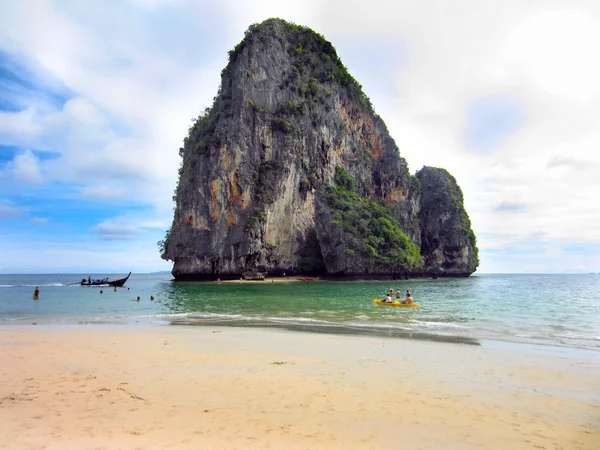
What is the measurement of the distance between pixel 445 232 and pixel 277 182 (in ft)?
142

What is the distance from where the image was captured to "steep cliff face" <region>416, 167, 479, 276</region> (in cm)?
8119

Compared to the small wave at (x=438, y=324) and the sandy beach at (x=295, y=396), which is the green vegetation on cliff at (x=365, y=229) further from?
the sandy beach at (x=295, y=396)

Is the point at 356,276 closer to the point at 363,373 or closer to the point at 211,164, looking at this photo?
the point at 211,164

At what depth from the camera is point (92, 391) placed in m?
6.38

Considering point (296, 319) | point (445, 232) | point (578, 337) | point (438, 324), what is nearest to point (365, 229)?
point (445, 232)

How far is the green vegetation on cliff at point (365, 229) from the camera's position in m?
58.0

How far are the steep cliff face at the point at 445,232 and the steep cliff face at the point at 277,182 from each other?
15.7 metres

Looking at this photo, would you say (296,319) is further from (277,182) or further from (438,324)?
(277,182)

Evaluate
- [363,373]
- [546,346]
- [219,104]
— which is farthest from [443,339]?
[219,104]

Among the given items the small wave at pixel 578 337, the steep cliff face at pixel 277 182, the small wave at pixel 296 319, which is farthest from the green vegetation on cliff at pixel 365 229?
the small wave at pixel 578 337

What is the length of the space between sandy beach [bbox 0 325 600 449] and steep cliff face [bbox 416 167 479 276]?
73.0 m

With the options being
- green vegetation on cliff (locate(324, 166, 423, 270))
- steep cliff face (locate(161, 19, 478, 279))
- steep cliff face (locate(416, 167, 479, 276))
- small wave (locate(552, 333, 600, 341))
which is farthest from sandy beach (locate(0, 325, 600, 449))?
steep cliff face (locate(416, 167, 479, 276))

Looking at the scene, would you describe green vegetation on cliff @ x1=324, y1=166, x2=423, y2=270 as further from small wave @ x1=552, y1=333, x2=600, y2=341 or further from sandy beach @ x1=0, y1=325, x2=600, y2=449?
sandy beach @ x1=0, y1=325, x2=600, y2=449

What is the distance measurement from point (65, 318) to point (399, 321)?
15.2 m
